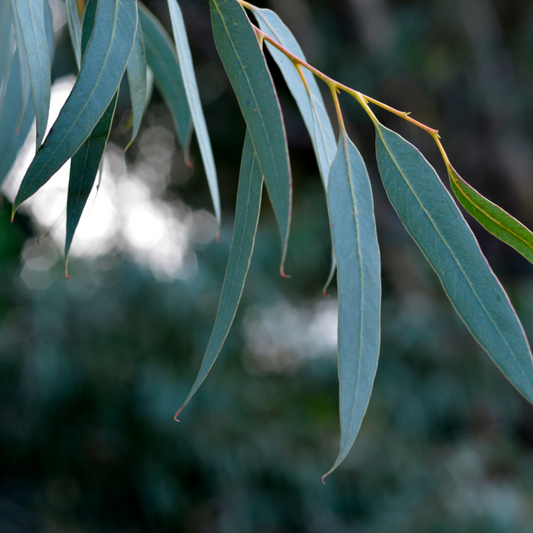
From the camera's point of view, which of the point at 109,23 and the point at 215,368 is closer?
the point at 109,23

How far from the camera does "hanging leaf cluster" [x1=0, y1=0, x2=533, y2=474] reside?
24 centimetres

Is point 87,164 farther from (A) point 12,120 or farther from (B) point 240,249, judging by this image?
(A) point 12,120

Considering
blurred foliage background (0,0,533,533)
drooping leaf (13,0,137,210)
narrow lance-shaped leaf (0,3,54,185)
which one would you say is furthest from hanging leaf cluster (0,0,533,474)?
blurred foliage background (0,0,533,533)

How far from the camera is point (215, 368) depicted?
5.49 ft

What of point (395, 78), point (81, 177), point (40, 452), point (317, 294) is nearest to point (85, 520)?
point (40, 452)

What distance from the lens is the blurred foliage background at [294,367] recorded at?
1.57 m

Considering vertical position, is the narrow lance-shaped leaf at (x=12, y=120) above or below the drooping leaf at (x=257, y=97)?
below

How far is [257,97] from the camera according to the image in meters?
0.27

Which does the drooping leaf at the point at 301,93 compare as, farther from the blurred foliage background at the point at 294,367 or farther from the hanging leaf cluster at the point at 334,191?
the blurred foliage background at the point at 294,367

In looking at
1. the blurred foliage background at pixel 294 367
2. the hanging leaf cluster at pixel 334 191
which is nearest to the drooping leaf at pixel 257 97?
the hanging leaf cluster at pixel 334 191

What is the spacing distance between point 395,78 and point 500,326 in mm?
1816

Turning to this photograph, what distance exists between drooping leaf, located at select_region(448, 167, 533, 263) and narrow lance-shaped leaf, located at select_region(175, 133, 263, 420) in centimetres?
12

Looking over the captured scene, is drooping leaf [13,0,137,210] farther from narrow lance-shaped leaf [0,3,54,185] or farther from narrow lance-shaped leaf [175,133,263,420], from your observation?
narrow lance-shaped leaf [0,3,54,185]

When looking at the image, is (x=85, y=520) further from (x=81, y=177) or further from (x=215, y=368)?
(x=81, y=177)
